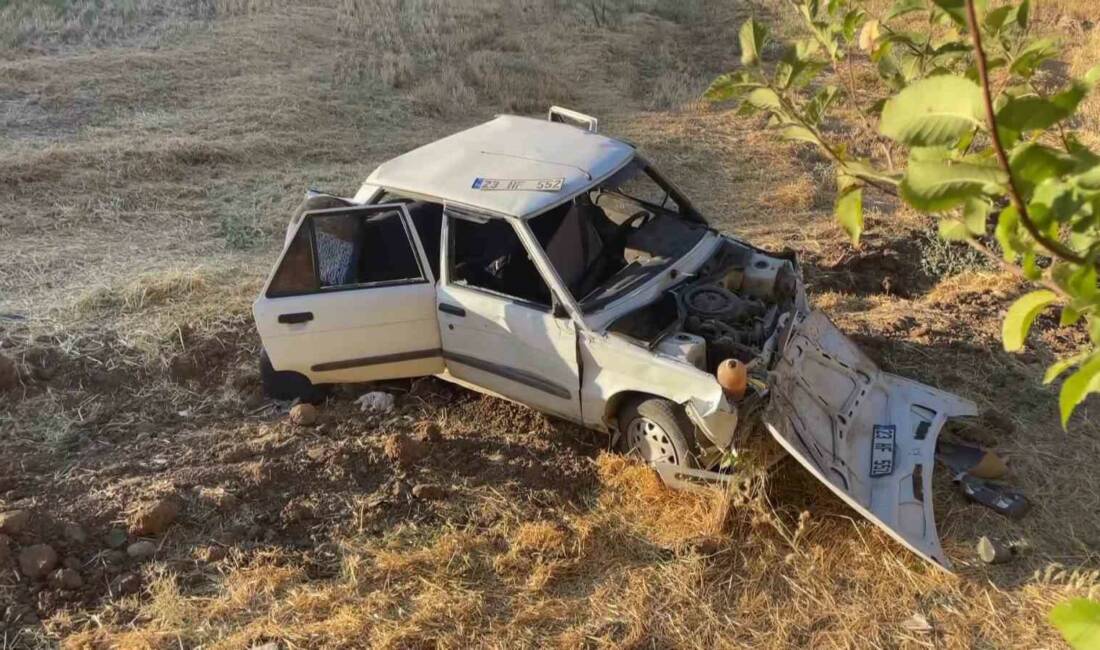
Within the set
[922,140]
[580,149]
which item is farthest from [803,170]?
[922,140]

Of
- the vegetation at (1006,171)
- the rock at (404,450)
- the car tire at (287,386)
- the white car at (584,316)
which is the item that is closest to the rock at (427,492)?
the rock at (404,450)

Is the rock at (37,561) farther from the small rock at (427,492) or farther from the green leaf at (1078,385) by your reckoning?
the green leaf at (1078,385)

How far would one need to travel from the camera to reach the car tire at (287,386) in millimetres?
5605

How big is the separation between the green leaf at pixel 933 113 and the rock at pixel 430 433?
4244mm

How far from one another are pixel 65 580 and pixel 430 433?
2.00 meters

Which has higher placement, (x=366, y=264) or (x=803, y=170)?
(x=366, y=264)

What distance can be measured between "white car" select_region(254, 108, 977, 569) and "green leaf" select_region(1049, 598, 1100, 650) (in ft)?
9.49

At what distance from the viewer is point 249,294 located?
707cm

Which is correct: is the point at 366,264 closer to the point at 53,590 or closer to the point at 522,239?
the point at 522,239

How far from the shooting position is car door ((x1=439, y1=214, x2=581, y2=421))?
495cm

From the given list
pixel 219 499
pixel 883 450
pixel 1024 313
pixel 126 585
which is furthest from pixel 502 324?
pixel 1024 313

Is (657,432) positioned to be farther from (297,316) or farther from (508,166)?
(297,316)

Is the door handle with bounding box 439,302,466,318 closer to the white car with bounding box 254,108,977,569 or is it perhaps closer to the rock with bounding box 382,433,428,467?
the white car with bounding box 254,108,977,569

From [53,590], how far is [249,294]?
3.08 m
